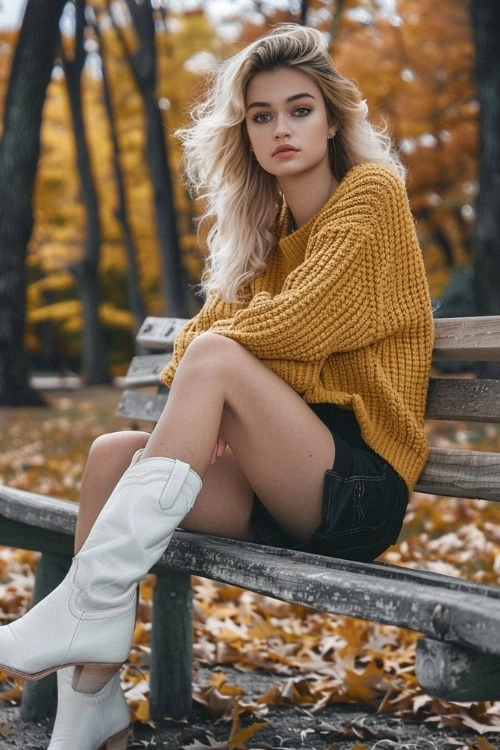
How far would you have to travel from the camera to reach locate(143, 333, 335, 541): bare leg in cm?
221

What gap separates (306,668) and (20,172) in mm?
7015

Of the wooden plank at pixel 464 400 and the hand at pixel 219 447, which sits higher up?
the wooden plank at pixel 464 400

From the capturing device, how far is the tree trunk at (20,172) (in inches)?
310

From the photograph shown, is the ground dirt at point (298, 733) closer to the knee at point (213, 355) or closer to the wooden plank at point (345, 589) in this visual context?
the wooden plank at point (345, 589)

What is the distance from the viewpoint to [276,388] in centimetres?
232

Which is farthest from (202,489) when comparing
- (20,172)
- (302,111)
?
(20,172)

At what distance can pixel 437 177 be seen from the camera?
63.0ft

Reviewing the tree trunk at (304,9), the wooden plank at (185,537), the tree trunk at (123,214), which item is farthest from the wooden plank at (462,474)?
the tree trunk at (123,214)

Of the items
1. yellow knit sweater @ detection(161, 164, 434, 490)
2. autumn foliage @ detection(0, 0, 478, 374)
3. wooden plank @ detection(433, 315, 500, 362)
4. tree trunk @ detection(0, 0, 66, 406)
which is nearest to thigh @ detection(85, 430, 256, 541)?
yellow knit sweater @ detection(161, 164, 434, 490)

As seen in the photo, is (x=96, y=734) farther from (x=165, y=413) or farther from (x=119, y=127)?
(x=119, y=127)

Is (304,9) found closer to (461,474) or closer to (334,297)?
(334,297)

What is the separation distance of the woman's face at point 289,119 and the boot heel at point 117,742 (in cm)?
150

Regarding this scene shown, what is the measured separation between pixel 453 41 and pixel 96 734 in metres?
16.2

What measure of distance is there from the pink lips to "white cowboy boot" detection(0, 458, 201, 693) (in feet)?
3.27
